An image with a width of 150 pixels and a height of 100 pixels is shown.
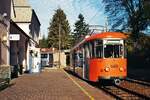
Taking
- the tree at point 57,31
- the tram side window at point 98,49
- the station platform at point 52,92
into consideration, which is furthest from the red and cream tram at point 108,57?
the tree at point 57,31

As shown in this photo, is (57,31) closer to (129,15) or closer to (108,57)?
(129,15)

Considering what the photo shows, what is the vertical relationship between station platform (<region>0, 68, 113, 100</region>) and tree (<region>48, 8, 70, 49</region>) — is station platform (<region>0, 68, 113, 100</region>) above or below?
below

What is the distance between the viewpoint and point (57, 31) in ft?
381

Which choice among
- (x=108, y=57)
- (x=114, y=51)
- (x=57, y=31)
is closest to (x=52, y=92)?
(x=108, y=57)

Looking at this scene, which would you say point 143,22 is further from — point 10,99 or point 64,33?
point 64,33

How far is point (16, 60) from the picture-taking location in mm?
42531

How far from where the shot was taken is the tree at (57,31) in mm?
113125

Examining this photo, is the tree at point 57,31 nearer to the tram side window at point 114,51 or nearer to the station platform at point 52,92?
the tram side window at point 114,51

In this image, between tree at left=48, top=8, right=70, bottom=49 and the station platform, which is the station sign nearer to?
the station platform

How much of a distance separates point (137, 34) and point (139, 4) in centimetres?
312

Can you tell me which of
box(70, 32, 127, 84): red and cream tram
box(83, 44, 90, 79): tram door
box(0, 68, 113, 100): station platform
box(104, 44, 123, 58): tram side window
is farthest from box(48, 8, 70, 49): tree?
box(0, 68, 113, 100): station platform

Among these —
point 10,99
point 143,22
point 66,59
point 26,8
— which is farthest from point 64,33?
point 10,99

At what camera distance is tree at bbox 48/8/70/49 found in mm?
113125

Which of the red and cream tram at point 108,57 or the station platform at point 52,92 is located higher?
the red and cream tram at point 108,57
